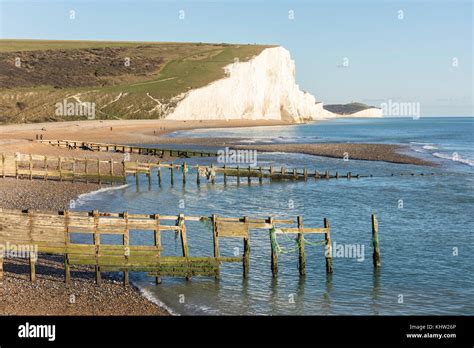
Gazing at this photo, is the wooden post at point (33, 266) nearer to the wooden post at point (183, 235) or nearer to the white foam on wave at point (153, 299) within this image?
the white foam on wave at point (153, 299)

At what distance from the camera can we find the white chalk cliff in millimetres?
132750

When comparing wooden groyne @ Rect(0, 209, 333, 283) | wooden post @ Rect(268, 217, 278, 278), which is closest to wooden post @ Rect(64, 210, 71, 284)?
wooden groyne @ Rect(0, 209, 333, 283)

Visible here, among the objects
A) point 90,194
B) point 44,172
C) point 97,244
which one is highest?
point 44,172

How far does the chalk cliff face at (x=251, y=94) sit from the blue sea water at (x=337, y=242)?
283 feet

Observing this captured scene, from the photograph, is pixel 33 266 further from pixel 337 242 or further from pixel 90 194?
pixel 90 194

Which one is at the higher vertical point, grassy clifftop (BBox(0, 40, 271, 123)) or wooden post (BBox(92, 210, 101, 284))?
grassy clifftop (BBox(0, 40, 271, 123))

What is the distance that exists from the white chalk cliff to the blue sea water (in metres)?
86.6

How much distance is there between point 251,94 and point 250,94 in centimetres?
46

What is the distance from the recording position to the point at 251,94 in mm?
148125

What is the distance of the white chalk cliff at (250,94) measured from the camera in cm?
13275

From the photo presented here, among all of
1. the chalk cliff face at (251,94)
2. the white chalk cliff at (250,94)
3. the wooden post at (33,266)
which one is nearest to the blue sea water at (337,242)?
the wooden post at (33,266)

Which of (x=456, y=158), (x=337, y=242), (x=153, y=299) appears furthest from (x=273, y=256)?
(x=456, y=158)

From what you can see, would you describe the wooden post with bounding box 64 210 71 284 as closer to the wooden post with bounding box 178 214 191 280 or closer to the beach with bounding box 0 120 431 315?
the beach with bounding box 0 120 431 315
